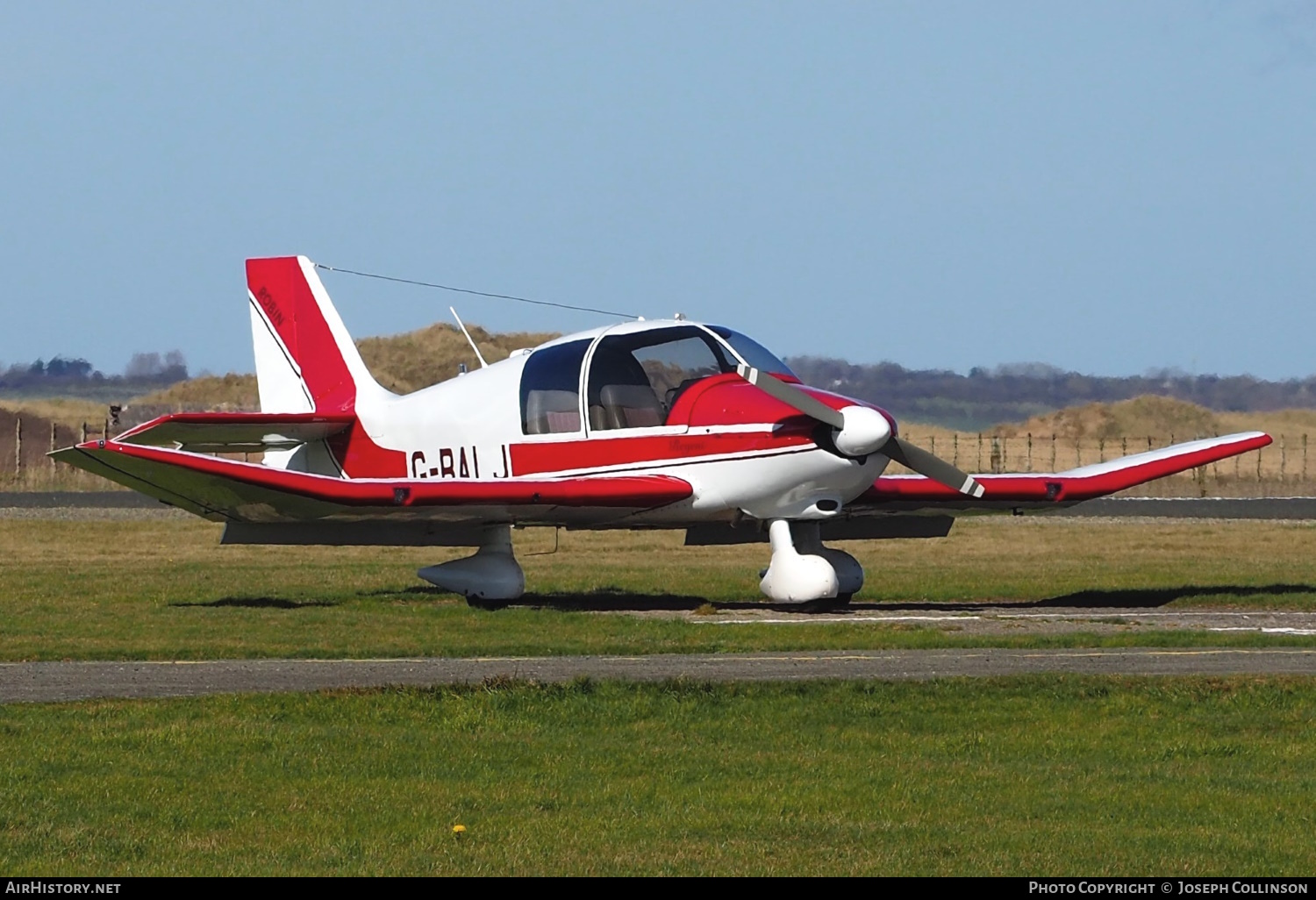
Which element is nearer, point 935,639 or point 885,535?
point 935,639

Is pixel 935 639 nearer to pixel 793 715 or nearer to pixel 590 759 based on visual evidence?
pixel 793 715

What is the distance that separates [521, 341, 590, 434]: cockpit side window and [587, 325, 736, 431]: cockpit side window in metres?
0.26

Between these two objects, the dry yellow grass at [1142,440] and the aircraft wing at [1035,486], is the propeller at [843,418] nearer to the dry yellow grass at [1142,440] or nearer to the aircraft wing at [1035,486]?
the aircraft wing at [1035,486]

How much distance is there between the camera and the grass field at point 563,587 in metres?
15.5

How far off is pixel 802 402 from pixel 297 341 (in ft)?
27.8

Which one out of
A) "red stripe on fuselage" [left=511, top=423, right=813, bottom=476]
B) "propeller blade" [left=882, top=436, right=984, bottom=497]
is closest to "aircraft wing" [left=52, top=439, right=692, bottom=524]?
"red stripe on fuselage" [left=511, top=423, right=813, bottom=476]

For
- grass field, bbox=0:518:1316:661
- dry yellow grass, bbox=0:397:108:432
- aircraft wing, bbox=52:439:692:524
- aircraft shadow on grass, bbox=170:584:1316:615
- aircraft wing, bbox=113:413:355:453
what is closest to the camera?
grass field, bbox=0:518:1316:661

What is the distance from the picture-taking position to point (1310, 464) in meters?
68.3

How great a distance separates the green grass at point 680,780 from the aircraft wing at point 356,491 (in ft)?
22.2

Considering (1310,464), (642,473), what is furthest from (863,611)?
(1310,464)

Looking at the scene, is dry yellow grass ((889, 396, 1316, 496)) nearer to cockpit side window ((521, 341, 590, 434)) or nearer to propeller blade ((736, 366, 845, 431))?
cockpit side window ((521, 341, 590, 434))

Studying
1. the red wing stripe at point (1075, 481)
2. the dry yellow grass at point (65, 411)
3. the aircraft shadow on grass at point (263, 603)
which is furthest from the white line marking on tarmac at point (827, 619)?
the dry yellow grass at point (65, 411)

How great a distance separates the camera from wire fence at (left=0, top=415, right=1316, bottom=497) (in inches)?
2099
